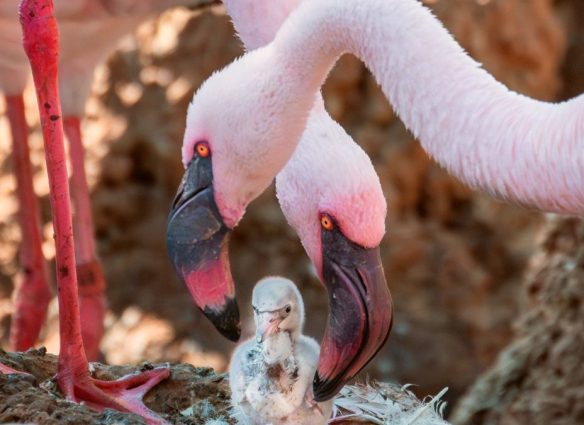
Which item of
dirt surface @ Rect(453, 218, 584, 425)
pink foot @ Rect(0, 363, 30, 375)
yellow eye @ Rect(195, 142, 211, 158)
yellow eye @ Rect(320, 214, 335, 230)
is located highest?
yellow eye @ Rect(195, 142, 211, 158)

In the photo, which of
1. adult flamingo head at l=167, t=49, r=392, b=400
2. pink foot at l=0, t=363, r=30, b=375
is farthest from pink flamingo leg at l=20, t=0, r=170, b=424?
adult flamingo head at l=167, t=49, r=392, b=400

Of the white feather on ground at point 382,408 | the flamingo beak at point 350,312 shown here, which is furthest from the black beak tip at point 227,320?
the white feather on ground at point 382,408

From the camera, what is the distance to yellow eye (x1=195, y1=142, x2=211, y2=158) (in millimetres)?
2770

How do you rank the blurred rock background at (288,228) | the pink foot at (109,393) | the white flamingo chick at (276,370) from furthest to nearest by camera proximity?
the blurred rock background at (288,228), the pink foot at (109,393), the white flamingo chick at (276,370)

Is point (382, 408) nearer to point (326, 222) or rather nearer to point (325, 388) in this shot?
point (325, 388)

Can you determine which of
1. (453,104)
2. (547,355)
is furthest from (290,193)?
(547,355)

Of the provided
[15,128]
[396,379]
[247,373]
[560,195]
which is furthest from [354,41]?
[396,379]

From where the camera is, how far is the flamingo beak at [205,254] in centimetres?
278

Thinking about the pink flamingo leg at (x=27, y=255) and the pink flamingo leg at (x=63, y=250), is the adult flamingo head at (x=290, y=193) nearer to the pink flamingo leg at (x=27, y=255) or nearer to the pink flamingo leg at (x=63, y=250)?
the pink flamingo leg at (x=63, y=250)

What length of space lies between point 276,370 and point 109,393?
1.53 feet

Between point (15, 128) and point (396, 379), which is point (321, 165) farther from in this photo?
point (396, 379)

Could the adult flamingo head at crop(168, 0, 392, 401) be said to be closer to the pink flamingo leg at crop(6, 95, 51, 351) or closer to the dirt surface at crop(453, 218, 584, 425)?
the dirt surface at crop(453, 218, 584, 425)

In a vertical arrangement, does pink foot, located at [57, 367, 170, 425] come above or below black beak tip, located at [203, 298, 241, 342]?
below

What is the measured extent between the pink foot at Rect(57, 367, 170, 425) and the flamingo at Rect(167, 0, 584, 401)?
353 mm
